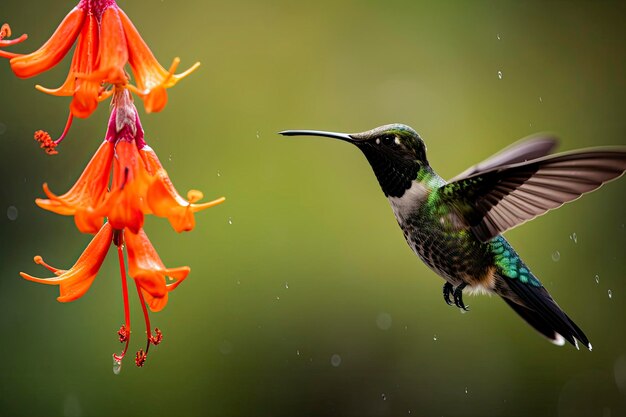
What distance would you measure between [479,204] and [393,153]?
29cm

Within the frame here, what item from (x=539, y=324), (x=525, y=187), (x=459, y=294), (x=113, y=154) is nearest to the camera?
(x=113, y=154)

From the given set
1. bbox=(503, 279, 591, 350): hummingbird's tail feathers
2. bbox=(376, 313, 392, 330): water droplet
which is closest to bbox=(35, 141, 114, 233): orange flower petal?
bbox=(503, 279, 591, 350): hummingbird's tail feathers

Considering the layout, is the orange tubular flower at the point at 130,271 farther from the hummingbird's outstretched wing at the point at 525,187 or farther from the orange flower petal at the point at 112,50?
the hummingbird's outstretched wing at the point at 525,187

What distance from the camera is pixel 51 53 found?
1452 millimetres

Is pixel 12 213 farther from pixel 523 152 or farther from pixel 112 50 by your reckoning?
pixel 112 50

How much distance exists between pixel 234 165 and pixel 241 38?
0.77 meters

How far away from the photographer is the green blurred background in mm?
4422

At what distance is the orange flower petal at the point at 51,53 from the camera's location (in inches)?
57.1

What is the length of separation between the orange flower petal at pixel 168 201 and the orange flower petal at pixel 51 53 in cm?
20

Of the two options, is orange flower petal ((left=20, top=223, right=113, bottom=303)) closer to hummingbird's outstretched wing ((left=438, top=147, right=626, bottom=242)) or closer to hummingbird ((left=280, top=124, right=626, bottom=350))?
hummingbird ((left=280, top=124, right=626, bottom=350))

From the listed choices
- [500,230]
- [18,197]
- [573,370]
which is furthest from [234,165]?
[500,230]

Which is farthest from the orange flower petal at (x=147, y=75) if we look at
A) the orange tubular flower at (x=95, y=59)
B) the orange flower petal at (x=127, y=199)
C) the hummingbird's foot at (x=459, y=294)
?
the hummingbird's foot at (x=459, y=294)

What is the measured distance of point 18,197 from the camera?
4574mm

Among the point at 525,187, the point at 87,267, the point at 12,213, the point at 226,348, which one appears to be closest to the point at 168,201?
the point at 87,267
